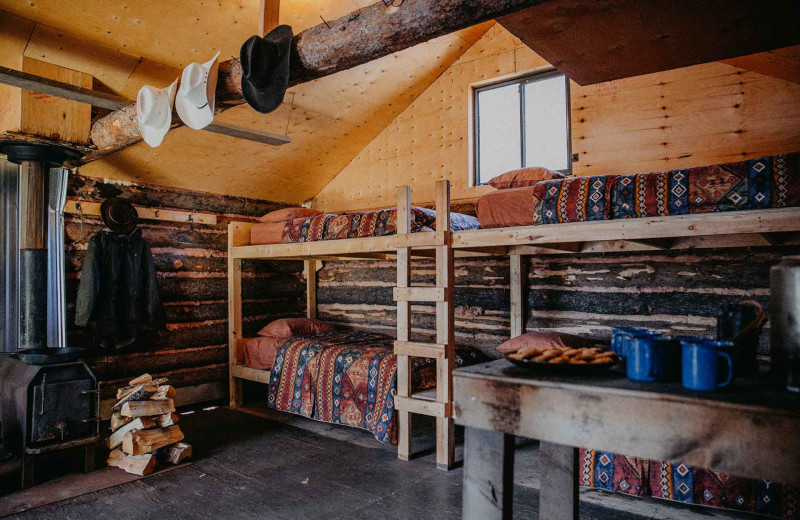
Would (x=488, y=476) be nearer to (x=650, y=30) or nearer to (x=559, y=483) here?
(x=559, y=483)

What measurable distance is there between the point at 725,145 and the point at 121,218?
5.63 meters

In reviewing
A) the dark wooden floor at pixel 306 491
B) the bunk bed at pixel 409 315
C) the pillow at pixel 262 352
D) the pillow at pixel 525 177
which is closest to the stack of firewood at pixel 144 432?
the dark wooden floor at pixel 306 491

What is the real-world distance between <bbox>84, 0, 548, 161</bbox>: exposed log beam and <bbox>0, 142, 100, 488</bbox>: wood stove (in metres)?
1.82

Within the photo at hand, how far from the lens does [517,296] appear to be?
5.10 m

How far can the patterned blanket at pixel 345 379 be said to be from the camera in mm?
4465

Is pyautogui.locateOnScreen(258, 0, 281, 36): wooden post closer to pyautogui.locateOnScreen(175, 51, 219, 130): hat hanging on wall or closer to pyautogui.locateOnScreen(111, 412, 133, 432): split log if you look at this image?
pyautogui.locateOnScreen(175, 51, 219, 130): hat hanging on wall

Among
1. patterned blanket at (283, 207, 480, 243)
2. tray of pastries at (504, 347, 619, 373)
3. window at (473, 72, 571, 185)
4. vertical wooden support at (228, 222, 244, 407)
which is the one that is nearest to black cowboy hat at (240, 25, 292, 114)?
patterned blanket at (283, 207, 480, 243)

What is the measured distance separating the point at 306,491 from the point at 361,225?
7.48 feet

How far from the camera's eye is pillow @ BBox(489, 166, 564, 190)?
14.2 feet

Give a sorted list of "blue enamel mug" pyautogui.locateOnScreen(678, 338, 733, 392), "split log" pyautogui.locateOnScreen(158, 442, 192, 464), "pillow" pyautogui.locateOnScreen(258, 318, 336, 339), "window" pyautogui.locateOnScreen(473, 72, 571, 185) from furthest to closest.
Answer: "pillow" pyautogui.locateOnScreen(258, 318, 336, 339) < "window" pyautogui.locateOnScreen(473, 72, 571, 185) < "split log" pyautogui.locateOnScreen(158, 442, 192, 464) < "blue enamel mug" pyautogui.locateOnScreen(678, 338, 733, 392)

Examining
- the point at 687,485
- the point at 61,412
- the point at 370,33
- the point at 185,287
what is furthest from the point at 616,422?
the point at 185,287

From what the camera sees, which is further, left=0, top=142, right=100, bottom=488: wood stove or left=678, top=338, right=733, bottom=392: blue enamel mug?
left=0, top=142, right=100, bottom=488: wood stove

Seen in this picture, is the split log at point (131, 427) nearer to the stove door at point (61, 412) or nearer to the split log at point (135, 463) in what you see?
the split log at point (135, 463)

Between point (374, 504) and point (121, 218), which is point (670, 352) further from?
point (121, 218)
